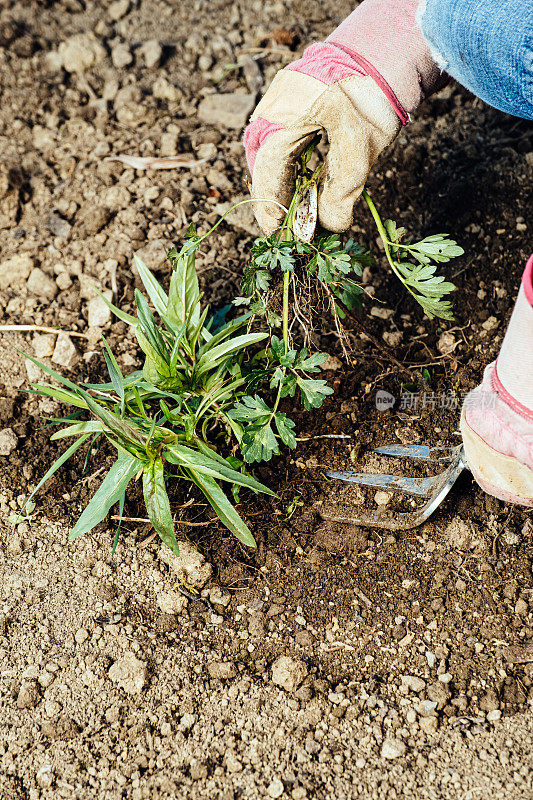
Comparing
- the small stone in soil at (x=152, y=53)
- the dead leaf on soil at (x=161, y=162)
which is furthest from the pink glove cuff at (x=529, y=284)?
the small stone in soil at (x=152, y=53)

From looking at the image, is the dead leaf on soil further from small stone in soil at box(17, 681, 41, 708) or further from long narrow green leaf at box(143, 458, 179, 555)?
small stone in soil at box(17, 681, 41, 708)

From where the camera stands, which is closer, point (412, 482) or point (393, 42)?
point (393, 42)

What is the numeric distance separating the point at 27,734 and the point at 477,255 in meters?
1.89

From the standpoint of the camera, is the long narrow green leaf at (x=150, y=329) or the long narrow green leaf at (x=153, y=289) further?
the long narrow green leaf at (x=153, y=289)

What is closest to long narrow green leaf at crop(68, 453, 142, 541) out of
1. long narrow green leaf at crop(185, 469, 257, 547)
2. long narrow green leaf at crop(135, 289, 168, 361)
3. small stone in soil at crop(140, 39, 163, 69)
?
long narrow green leaf at crop(185, 469, 257, 547)

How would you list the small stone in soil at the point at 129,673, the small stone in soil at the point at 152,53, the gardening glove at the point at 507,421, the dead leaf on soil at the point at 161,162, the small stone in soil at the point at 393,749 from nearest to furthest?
the gardening glove at the point at 507,421, the small stone in soil at the point at 393,749, the small stone in soil at the point at 129,673, the dead leaf on soil at the point at 161,162, the small stone in soil at the point at 152,53

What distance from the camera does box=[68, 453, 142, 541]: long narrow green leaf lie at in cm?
166

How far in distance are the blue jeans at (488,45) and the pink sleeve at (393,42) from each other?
0.17 feet

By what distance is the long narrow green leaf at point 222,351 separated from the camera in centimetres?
179

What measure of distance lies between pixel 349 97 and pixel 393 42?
170mm

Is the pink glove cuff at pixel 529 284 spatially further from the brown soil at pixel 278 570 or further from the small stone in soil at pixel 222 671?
the small stone in soil at pixel 222 671

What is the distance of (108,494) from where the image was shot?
1684 millimetres

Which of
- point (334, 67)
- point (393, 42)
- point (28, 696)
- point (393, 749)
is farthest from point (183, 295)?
point (393, 749)

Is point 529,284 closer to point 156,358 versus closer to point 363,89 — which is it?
point 363,89
